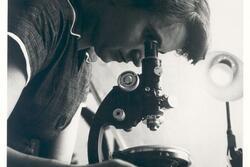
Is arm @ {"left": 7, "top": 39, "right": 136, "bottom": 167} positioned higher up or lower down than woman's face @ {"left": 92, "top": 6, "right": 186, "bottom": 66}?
lower down

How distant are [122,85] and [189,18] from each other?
28cm

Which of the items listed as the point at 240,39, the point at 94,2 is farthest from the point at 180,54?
the point at 94,2

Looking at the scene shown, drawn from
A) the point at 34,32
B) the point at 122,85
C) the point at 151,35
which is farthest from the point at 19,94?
the point at 151,35

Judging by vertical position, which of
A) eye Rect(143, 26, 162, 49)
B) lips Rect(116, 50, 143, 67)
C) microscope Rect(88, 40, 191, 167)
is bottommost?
microscope Rect(88, 40, 191, 167)

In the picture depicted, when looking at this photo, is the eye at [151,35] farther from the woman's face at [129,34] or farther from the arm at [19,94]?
the arm at [19,94]

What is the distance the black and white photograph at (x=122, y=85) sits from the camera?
134cm

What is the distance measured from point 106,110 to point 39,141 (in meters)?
0.21

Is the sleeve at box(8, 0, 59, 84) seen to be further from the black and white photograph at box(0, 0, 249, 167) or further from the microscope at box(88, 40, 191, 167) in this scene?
the microscope at box(88, 40, 191, 167)

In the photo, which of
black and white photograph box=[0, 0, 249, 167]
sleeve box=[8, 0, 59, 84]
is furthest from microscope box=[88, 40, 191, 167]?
sleeve box=[8, 0, 59, 84]

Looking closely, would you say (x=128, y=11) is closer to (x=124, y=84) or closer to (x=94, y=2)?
(x=94, y=2)

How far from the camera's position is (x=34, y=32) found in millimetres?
1352

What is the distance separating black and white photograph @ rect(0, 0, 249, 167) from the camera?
52.7 inches

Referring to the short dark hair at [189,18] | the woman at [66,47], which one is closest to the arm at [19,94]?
the woman at [66,47]

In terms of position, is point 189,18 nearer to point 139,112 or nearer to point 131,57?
point 131,57
